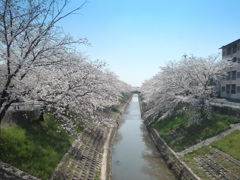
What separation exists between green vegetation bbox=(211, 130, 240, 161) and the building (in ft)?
61.5

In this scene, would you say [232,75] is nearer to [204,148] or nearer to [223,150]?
[204,148]

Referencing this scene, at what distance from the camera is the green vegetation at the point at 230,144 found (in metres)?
13.6

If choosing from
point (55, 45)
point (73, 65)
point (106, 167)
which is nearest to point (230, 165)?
point (106, 167)

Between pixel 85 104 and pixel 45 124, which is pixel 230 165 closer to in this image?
pixel 85 104

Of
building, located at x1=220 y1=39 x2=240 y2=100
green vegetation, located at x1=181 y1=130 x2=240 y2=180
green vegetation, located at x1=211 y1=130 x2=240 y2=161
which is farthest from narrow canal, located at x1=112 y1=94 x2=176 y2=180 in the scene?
building, located at x1=220 y1=39 x2=240 y2=100

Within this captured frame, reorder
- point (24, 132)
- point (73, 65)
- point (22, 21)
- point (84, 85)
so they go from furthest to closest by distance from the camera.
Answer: point (24, 132) < point (84, 85) < point (73, 65) < point (22, 21)

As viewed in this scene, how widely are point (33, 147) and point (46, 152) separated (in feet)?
2.77

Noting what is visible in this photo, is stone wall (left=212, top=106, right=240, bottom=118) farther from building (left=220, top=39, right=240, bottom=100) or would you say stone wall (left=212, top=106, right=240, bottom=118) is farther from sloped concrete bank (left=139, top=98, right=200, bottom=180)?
building (left=220, top=39, right=240, bottom=100)

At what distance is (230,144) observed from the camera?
48.9ft

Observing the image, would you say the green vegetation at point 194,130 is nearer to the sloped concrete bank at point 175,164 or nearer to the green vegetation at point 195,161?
the sloped concrete bank at point 175,164

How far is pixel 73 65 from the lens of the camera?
10062 mm

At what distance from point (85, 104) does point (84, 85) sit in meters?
1.80

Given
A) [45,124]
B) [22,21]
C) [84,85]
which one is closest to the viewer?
[22,21]

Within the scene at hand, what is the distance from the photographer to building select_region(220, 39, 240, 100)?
32875 millimetres
